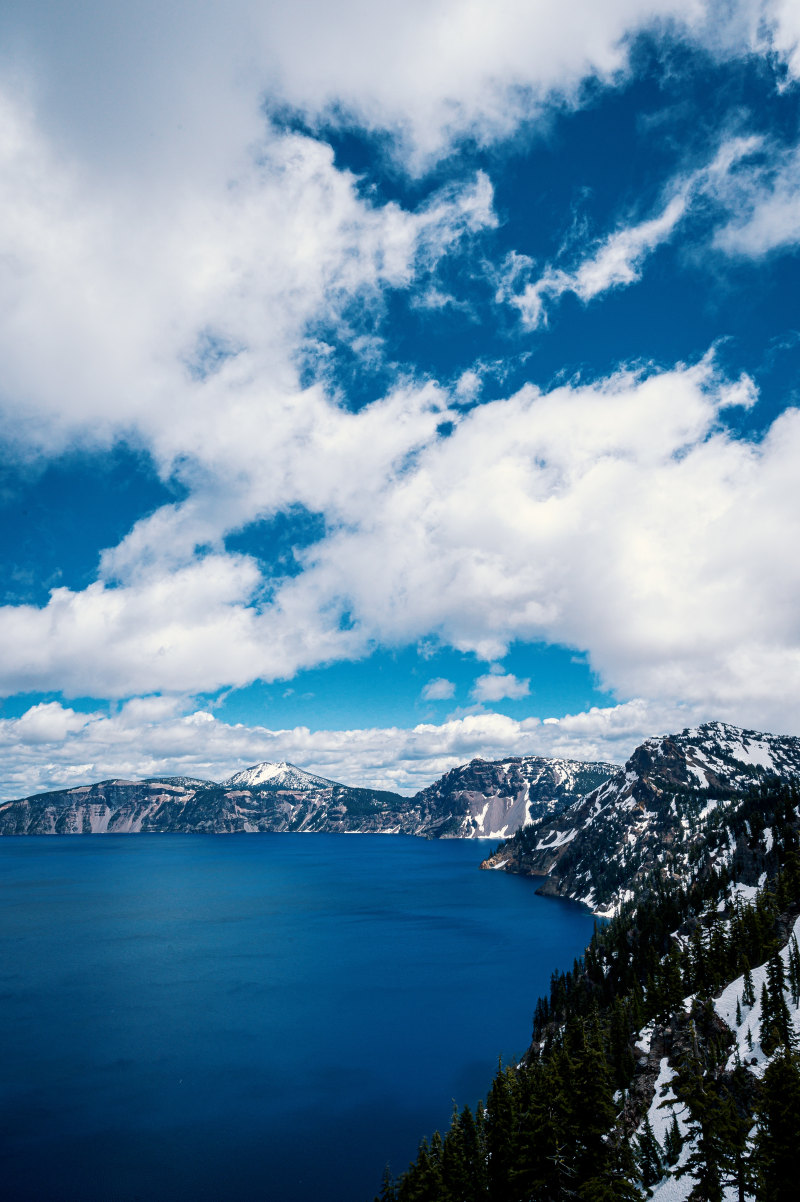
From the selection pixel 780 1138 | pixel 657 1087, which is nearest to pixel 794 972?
pixel 657 1087

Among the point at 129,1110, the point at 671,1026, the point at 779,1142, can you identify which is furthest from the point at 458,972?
the point at 779,1142

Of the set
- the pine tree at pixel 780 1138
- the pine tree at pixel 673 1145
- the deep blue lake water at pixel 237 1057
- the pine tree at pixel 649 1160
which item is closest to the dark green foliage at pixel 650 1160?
the pine tree at pixel 649 1160

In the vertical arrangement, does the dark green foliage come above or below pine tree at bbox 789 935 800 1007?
below

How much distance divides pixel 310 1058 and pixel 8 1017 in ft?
203

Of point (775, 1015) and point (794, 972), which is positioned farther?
point (794, 972)

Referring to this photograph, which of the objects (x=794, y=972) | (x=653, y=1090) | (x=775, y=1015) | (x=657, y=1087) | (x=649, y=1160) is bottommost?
(x=653, y=1090)

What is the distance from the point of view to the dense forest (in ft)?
140

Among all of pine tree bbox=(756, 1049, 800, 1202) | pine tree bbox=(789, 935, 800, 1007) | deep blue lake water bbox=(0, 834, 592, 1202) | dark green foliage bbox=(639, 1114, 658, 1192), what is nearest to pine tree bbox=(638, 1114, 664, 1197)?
dark green foliage bbox=(639, 1114, 658, 1192)

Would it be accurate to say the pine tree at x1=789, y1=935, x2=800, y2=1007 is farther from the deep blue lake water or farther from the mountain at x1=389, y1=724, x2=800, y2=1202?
the deep blue lake water

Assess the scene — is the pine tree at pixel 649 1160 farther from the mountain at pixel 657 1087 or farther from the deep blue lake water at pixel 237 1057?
the deep blue lake water at pixel 237 1057

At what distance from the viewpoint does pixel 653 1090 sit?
A: 7388cm

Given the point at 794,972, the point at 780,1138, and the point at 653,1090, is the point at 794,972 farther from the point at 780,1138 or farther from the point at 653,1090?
the point at 780,1138

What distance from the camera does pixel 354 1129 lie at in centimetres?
7538

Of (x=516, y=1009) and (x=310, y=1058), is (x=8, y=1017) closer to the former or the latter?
(x=310, y=1058)
